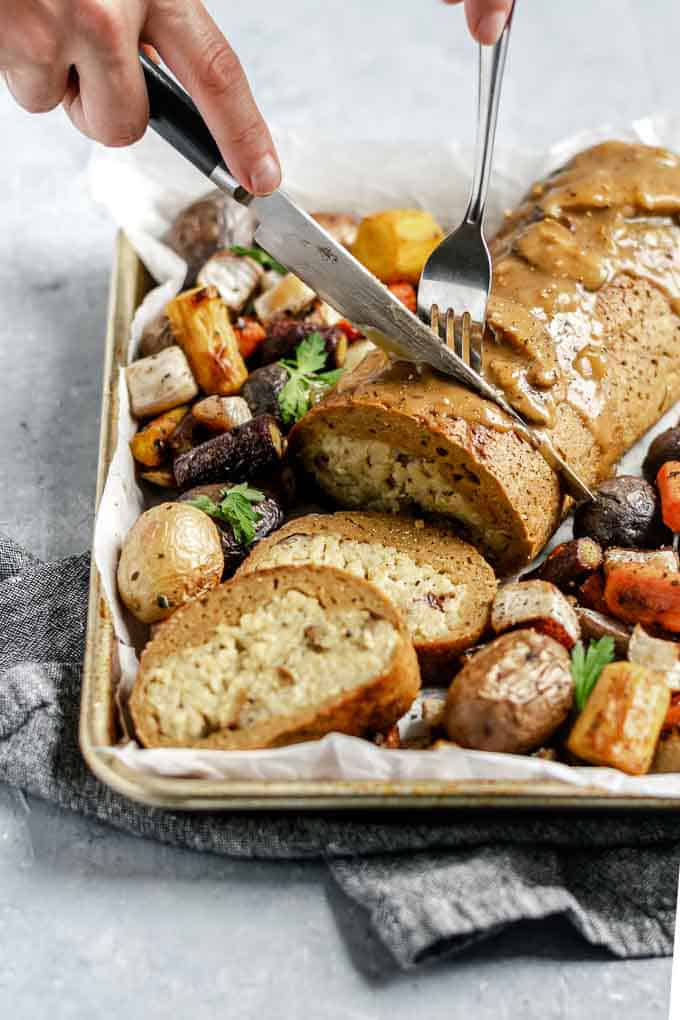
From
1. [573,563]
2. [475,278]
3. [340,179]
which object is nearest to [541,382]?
[475,278]

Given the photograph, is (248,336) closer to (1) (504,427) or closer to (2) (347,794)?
(1) (504,427)

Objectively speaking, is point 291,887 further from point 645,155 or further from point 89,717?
point 645,155

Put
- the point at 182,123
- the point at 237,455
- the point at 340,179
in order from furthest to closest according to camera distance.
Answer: the point at 340,179 < the point at 237,455 < the point at 182,123

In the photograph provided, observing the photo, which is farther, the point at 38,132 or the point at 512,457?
the point at 38,132

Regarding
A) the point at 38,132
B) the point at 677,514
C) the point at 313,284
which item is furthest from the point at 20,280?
the point at 677,514

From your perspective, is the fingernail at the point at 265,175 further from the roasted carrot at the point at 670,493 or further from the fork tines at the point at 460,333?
the roasted carrot at the point at 670,493

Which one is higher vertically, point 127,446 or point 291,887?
point 127,446
